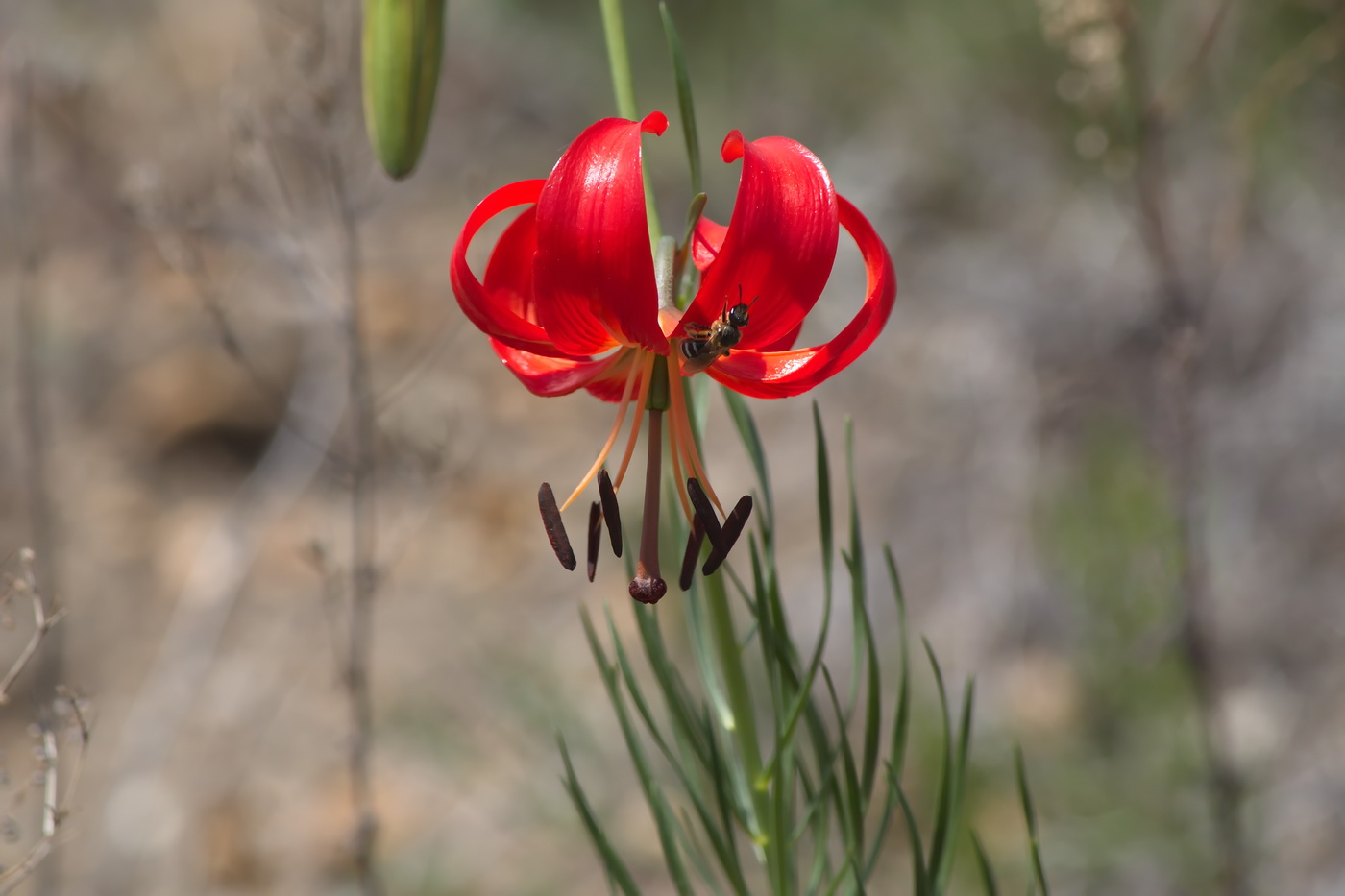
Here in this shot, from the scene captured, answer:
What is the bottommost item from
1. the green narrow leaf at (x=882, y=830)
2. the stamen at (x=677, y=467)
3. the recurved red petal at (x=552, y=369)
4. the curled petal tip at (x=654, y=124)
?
the green narrow leaf at (x=882, y=830)

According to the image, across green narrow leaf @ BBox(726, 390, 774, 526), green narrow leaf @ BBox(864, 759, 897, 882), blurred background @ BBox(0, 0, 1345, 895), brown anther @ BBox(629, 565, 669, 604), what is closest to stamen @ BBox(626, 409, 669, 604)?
brown anther @ BBox(629, 565, 669, 604)

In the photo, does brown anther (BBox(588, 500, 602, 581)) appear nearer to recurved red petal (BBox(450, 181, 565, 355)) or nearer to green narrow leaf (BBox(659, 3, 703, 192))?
recurved red petal (BBox(450, 181, 565, 355))

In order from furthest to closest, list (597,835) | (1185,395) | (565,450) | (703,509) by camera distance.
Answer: (565,450) < (1185,395) < (597,835) < (703,509)

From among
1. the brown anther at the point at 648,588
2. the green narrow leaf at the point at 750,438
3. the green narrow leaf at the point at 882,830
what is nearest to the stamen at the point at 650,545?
the brown anther at the point at 648,588

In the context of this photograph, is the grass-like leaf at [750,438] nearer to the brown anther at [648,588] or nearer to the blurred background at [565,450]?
the brown anther at [648,588]

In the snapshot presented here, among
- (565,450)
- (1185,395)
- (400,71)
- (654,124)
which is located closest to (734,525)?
(654,124)

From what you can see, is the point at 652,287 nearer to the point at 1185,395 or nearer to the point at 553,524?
the point at 553,524

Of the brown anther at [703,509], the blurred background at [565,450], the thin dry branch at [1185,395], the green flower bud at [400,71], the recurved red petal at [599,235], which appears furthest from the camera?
the blurred background at [565,450]
